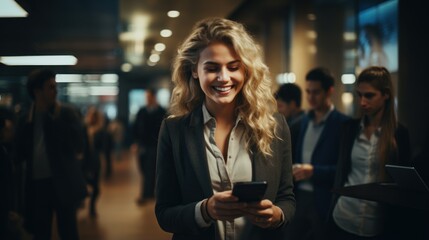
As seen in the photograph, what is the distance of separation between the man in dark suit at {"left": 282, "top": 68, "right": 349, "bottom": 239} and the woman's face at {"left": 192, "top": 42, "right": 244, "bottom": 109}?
1.35 m

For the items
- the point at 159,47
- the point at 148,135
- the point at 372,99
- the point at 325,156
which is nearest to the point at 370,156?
the point at 372,99

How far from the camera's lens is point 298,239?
3.08 meters

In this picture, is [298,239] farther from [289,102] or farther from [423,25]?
[423,25]

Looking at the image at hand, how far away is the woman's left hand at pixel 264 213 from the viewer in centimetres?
156

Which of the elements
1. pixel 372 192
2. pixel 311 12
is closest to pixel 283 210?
pixel 372 192

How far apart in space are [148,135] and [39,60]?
3.89m

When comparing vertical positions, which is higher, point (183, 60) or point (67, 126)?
point (183, 60)

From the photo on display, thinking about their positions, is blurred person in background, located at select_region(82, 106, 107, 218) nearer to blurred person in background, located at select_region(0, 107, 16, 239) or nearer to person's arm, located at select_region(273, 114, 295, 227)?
blurred person in background, located at select_region(0, 107, 16, 239)

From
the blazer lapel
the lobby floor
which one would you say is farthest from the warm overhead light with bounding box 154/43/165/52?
the blazer lapel

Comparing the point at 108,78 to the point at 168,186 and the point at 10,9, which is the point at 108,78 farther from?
the point at 168,186

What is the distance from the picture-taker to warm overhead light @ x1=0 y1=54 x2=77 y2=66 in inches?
111

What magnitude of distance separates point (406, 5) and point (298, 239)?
205 centimetres

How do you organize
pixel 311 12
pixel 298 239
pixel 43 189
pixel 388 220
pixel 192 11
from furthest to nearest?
pixel 311 12 < pixel 192 11 < pixel 43 189 < pixel 298 239 < pixel 388 220

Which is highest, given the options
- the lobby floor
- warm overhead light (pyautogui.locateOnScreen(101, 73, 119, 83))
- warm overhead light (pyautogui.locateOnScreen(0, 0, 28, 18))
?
warm overhead light (pyautogui.locateOnScreen(0, 0, 28, 18))
